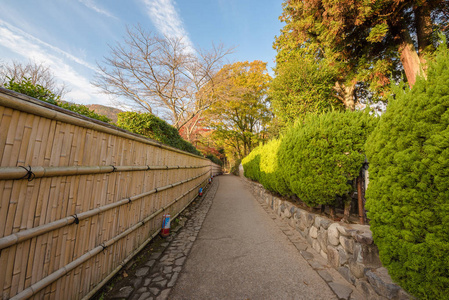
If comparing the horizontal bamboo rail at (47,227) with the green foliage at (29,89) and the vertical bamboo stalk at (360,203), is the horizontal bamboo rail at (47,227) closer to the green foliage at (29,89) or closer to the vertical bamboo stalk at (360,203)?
the green foliage at (29,89)

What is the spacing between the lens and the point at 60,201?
1.76 m

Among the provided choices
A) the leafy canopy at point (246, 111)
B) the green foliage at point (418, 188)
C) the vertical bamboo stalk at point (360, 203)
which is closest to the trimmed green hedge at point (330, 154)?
the vertical bamboo stalk at point (360, 203)

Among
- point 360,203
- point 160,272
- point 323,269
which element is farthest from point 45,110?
point 360,203

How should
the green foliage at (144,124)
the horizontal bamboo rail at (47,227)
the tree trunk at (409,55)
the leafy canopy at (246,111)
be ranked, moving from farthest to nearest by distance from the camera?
the leafy canopy at (246,111) → the tree trunk at (409,55) → the green foliage at (144,124) → the horizontal bamboo rail at (47,227)

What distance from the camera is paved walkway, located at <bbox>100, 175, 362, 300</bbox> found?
2.31 metres

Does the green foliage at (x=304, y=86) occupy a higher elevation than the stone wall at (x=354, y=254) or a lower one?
higher

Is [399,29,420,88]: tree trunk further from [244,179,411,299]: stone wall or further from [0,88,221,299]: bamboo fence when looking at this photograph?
[0,88,221,299]: bamboo fence

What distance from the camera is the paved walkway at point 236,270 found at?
2.31 meters

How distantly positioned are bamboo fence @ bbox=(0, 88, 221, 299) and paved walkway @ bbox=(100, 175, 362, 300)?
0.62m

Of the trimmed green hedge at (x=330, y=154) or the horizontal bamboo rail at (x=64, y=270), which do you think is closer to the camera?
the horizontal bamboo rail at (x=64, y=270)

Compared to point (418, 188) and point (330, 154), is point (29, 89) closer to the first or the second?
point (418, 188)

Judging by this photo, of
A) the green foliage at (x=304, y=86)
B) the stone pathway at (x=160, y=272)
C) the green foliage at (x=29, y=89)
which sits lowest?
the stone pathway at (x=160, y=272)

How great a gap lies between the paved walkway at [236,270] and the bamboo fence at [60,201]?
0.62 meters

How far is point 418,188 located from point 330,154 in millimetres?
1706
